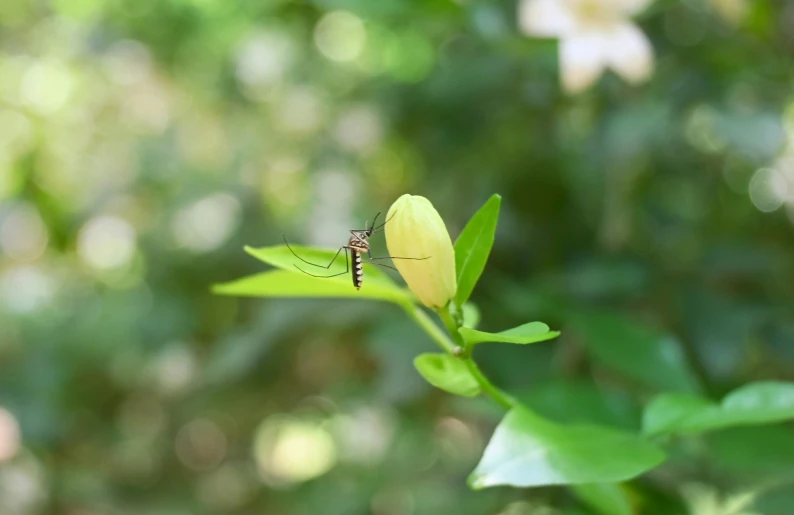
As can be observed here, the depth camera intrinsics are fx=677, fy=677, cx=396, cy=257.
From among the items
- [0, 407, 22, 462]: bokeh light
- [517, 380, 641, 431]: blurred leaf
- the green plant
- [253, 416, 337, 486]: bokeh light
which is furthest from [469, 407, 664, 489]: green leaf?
[0, 407, 22, 462]: bokeh light

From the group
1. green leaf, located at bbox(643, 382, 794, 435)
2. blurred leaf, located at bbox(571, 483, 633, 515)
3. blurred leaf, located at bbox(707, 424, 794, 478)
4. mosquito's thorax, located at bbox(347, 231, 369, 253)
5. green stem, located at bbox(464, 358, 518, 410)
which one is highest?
mosquito's thorax, located at bbox(347, 231, 369, 253)

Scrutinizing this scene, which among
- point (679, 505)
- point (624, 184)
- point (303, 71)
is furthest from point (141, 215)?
point (679, 505)

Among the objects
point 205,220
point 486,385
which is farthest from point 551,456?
point 205,220

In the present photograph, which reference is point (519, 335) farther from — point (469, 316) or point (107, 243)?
point (107, 243)

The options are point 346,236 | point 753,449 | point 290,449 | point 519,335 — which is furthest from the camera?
point 290,449

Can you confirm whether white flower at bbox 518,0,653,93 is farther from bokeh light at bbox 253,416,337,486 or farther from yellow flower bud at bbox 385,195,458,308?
bokeh light at bbox 253,416,337,486

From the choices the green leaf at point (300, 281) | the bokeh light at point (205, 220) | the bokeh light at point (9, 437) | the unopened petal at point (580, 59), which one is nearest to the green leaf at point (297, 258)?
the green leaf at point (300, 281)

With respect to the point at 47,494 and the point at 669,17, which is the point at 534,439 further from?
the point at 47,494
